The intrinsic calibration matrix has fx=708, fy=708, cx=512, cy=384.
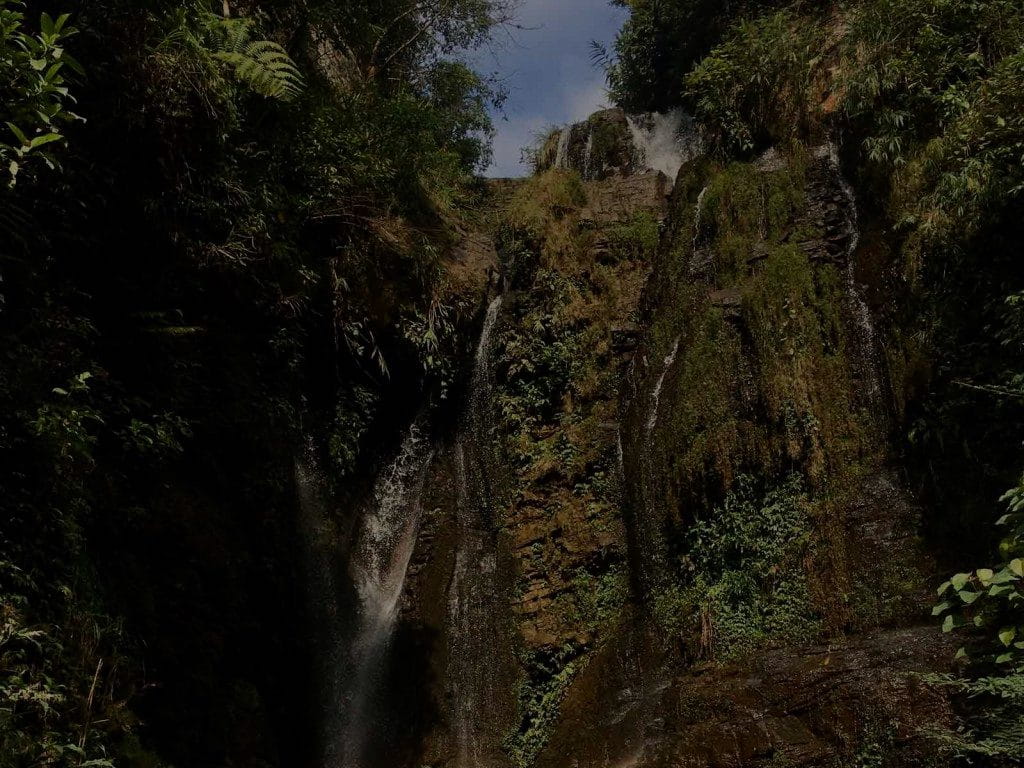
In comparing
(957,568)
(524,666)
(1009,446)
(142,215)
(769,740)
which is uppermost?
(142,215)

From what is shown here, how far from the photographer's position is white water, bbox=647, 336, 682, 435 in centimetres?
873

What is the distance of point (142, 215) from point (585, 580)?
620cm

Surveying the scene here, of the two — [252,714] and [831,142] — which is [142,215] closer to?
[252,714]

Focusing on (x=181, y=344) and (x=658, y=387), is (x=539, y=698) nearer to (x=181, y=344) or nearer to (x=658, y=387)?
(x=658, y=387)

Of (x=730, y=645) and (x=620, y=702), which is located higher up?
(x=730, y=645)

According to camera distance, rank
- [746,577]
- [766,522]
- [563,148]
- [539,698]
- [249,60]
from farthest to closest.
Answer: [563,148], [539,698], [766,522], [746,577], [249,60]

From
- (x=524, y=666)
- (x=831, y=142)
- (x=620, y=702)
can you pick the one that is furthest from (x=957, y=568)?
(x=831, y=142)

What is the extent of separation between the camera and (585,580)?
870cm

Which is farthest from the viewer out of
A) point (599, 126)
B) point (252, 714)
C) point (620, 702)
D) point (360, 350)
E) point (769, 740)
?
point (599, 126)

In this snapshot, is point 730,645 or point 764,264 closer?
point 730,645

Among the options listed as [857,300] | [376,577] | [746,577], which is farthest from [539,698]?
[857,300]

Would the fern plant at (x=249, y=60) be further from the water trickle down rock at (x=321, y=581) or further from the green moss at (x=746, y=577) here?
the green moss at (x=746, y=577)

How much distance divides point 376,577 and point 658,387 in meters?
4.50

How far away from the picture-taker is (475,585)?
30.3ft
